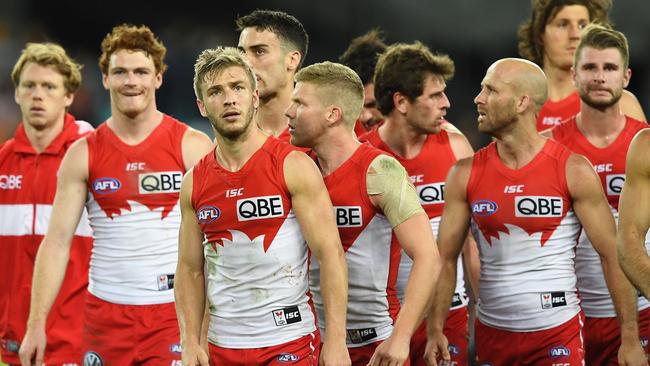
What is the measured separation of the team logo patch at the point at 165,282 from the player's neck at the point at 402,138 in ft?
4.85

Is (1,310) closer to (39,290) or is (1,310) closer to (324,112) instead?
(39,290)

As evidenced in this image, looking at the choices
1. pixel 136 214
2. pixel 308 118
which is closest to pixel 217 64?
pixel 308 118

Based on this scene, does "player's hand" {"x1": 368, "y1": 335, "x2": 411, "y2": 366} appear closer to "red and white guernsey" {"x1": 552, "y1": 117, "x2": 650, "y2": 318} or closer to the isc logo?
the isc logo

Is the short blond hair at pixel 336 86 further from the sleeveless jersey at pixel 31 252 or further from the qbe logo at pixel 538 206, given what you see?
the sleeveless jersey at pixel 31 252

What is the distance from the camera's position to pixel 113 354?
614cm

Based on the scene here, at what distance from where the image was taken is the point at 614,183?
239 inches

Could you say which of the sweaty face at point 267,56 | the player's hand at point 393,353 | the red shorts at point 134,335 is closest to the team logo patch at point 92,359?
the red shorts at point 134,335

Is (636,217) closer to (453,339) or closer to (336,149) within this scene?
(336,149)

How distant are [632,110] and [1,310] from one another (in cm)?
432

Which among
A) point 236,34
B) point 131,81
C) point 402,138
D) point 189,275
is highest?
point 236,34

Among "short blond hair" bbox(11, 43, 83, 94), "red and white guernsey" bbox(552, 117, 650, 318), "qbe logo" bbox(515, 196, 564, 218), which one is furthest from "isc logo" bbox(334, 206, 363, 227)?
"short blond hair" bbox(11, 43, 83, 94)

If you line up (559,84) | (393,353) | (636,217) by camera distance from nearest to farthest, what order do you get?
(393,353), (636,217), (559,84)

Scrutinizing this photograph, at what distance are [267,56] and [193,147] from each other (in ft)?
2.18

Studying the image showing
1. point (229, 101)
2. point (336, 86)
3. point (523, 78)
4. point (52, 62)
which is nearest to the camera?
point (229, 101)
